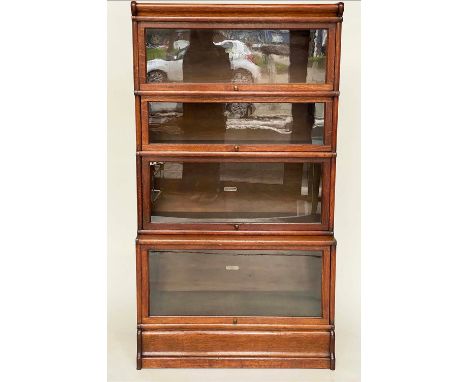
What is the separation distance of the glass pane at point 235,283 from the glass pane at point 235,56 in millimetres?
746

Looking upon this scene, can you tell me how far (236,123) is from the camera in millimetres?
2707

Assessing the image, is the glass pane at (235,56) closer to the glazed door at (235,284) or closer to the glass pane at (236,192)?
the glass pane at (236,192)

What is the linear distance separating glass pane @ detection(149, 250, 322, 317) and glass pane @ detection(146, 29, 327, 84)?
0.75m

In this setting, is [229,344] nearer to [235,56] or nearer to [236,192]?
[236,192]

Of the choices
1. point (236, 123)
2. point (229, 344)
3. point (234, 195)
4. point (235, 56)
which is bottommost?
point (229, 344)

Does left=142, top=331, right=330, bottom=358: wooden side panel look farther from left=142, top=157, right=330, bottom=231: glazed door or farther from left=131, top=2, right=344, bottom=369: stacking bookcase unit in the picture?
left=142, top=157, right=330, bottom=231: glazed door

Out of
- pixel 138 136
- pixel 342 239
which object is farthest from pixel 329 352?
pixel 138 136

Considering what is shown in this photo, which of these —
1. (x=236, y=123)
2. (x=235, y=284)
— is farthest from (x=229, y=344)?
(x=236, y=123)

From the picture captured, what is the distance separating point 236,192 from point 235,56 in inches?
22.8

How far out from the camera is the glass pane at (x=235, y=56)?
2627 mm

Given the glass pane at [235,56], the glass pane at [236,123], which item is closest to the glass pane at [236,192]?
the glass pane at [236,123]

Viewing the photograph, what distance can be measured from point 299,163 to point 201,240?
1.74ft

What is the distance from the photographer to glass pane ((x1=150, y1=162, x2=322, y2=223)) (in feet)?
8.94
